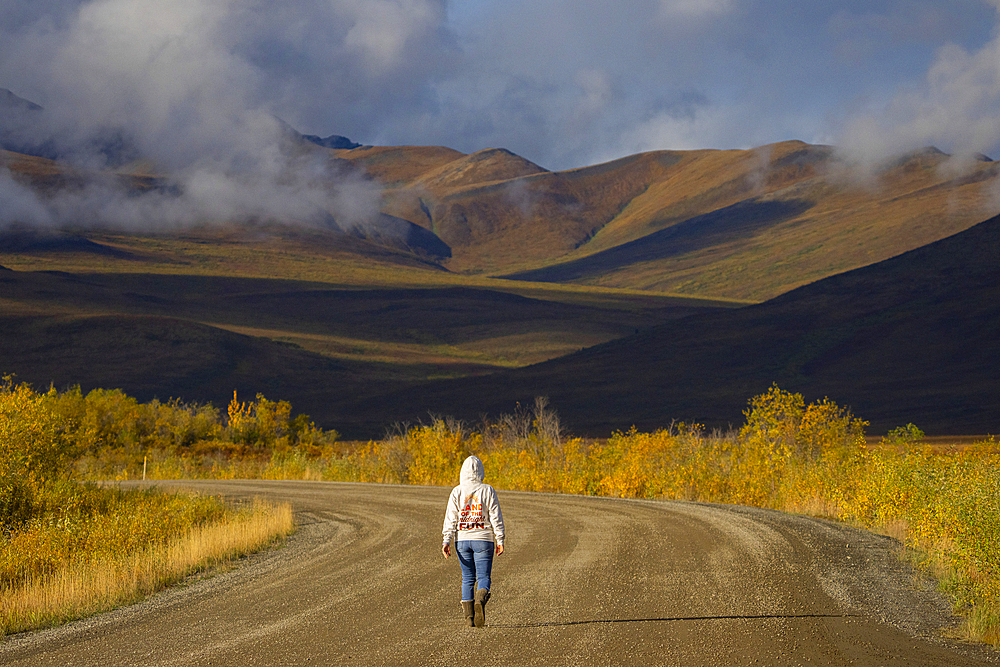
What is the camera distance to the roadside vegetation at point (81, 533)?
10.0 m

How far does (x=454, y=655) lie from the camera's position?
717 cm

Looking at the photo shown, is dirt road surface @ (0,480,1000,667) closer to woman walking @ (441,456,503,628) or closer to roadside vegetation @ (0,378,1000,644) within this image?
woman walking @ (441,456,503,628)

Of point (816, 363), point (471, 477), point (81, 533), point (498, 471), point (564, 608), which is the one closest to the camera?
point (471, 477)

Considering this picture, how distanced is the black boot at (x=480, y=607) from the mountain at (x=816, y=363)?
50.0 m

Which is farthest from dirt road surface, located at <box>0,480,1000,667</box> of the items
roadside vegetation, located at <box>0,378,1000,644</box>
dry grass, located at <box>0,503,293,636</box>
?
roadside vegetation, located at <box>0,378,1000,644</box>

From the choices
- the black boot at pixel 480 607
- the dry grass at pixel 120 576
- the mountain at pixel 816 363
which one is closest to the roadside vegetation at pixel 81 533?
the dry grass at pixel 120 576

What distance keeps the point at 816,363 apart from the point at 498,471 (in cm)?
5907

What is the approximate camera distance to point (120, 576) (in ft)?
35.9

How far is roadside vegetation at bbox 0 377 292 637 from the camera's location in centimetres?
1004

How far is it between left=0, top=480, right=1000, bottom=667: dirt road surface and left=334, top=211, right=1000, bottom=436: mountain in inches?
1774

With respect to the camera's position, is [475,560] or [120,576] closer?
[475,560]

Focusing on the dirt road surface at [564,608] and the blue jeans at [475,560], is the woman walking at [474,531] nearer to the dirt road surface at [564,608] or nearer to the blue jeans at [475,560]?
the blue jeans at [475,560]

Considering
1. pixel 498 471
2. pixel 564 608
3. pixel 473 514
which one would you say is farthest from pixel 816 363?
pixel 473 514

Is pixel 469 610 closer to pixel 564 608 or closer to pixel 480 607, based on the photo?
pixel 480 607
